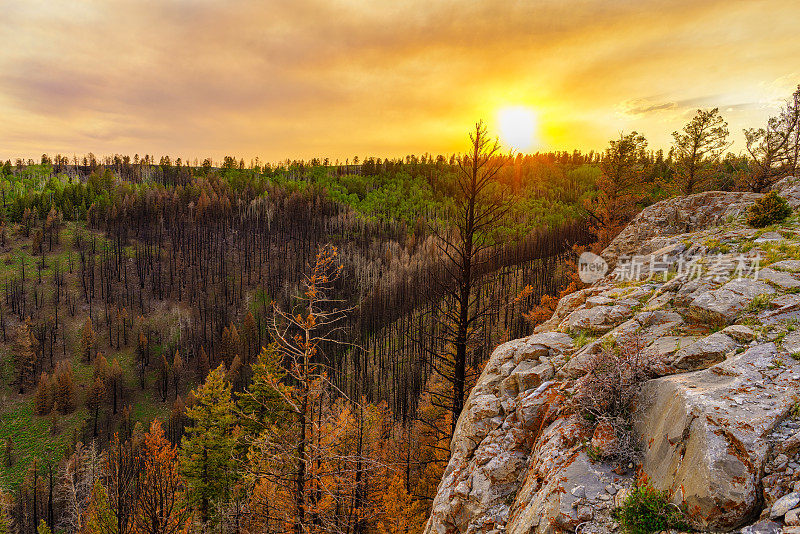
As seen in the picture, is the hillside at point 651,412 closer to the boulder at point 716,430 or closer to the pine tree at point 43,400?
the boulder at point 716,430

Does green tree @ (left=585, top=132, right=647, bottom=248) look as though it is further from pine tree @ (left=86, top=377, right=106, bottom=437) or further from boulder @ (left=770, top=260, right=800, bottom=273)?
pine tree @ (left=86, top=377, right=106, bottom=437)

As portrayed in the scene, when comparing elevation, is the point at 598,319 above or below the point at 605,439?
above

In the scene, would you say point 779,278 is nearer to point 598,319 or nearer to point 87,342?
point 598,319

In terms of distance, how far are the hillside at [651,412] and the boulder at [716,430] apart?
14 millimetres

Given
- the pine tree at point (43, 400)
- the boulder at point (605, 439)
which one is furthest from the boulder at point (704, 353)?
the pine tree at point (43, 400)

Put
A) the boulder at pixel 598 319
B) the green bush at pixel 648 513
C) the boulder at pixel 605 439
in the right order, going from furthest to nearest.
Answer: the boulder at pixel 598 319 → the boulder at pixel 605 439 → the green bush at pixel 648 513

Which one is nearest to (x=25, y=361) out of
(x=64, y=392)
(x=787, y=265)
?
(x=64, y=392)

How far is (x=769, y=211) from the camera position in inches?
457

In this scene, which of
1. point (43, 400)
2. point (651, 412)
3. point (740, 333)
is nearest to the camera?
point (651, 412)

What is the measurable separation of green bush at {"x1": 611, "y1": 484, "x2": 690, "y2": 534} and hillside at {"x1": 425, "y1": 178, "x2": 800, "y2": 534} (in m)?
0.05

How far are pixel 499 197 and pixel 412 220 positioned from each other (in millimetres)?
184985

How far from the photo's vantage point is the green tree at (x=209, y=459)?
21.8 m

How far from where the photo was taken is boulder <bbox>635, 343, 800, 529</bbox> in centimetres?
347

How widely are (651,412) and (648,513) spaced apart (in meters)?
1.53
